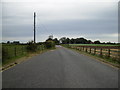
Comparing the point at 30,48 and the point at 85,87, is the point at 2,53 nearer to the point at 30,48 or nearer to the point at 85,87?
the point at 85,87

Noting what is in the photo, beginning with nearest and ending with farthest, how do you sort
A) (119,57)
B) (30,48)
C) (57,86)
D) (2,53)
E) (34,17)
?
(57,86) < (2,53) < (119,57) < (30,48) < (34,17)

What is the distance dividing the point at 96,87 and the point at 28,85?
108 inches

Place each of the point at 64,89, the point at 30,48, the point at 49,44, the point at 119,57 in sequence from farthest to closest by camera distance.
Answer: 1. the point at 49,44
2. the point at 30,48
3. the point at 119,57
4. the point at 64,89

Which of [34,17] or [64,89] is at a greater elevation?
[34,17]

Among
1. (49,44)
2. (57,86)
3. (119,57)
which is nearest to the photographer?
(57,86)

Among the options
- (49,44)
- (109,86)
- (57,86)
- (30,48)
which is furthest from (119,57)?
(49,44)

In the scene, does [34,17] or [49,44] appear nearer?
[34,17]

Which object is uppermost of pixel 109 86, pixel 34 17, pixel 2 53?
pixel 34 17

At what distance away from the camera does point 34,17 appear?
35.6 meters

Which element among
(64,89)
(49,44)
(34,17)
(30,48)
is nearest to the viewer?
(64,89)

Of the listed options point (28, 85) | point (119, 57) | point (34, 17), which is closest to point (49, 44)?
point (34, 17)

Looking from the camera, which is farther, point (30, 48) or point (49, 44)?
point (49, 44)

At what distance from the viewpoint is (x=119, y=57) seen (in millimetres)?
14961

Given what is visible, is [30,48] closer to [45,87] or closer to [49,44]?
[45,87]
